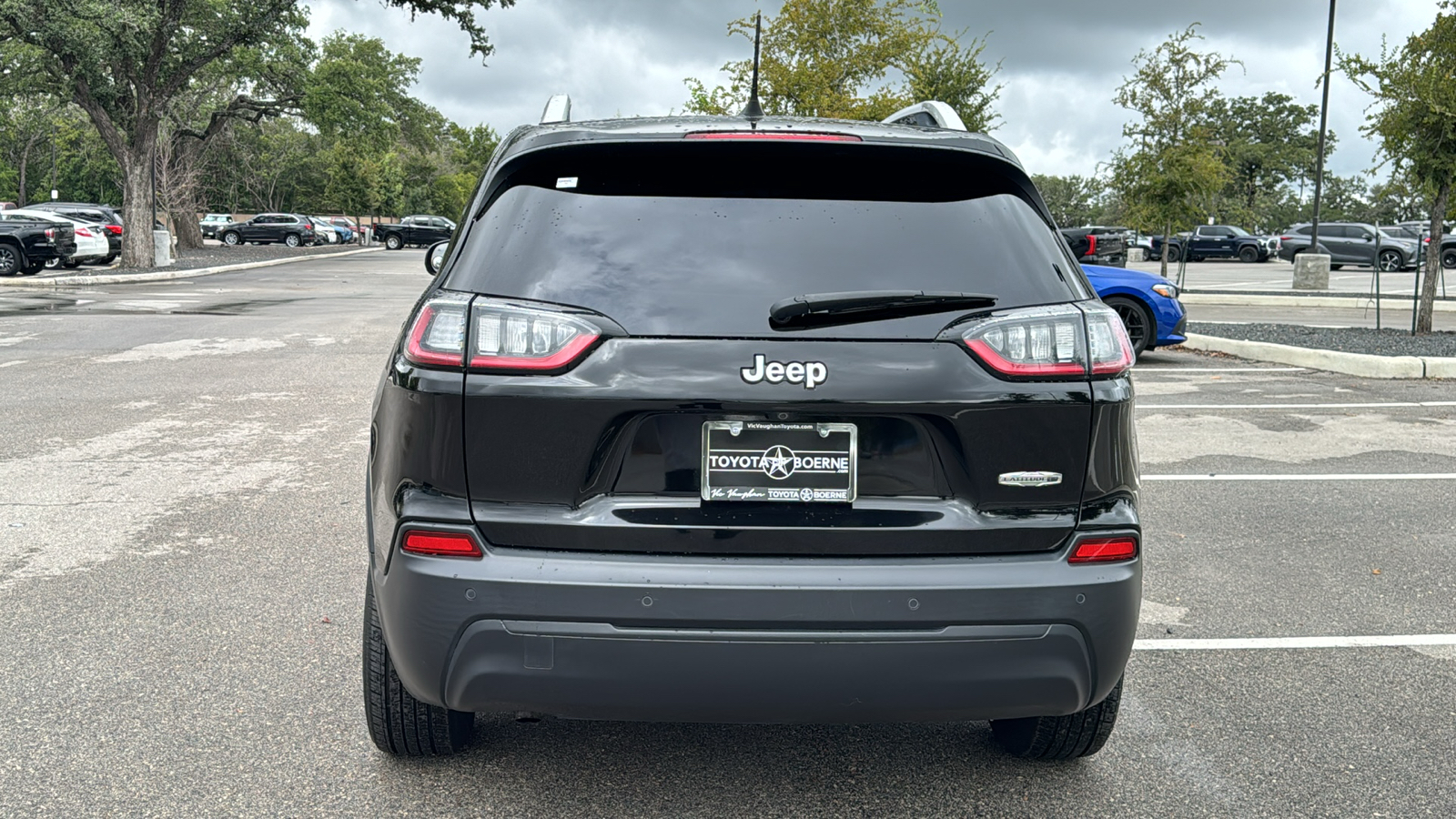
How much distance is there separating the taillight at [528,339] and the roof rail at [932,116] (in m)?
1.26

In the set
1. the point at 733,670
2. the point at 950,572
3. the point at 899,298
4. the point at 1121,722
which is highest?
the point at 899,298

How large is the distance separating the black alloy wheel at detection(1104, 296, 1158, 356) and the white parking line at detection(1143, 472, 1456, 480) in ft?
17.5

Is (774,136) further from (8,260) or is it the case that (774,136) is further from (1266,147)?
(1266,147)

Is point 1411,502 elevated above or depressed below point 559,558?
below

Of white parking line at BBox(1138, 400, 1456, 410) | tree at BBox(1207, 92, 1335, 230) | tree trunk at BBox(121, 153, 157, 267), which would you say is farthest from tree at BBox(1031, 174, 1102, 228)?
white parking line at BBox(1138, 400, 1456, 410)

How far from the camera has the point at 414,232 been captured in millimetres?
58688

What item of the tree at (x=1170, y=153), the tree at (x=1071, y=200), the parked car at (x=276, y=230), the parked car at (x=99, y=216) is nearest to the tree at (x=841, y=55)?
the tree at (x=1170, y=153)

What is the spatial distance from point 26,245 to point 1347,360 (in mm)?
25931

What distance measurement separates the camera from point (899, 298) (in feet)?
8.70

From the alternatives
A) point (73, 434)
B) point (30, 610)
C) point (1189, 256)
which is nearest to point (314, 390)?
point (73, 434)

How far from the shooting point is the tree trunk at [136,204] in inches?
1211

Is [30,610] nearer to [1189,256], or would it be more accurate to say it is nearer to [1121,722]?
[1121,722]

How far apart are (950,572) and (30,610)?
359 centimetres

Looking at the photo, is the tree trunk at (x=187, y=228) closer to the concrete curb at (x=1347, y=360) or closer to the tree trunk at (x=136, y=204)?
the tree trunk at (x=136, y=204)
